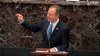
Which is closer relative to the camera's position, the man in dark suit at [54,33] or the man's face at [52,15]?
the man's face at [52,15]

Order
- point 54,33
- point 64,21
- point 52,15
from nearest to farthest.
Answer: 1. point 52,15
2. point 54,33
3. point 64,21

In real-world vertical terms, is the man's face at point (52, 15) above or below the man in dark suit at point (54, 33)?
above

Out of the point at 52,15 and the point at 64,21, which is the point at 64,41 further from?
the point at 64,21

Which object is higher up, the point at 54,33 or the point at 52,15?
the point at 52,15

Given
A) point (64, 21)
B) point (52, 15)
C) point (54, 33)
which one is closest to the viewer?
point (52, 15)

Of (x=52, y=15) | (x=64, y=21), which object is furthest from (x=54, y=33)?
(x=64, y=21)

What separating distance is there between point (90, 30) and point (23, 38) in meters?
1.46

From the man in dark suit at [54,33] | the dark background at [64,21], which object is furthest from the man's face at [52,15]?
the dark background at [64,21]

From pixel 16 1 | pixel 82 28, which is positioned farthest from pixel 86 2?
pixel 16 1

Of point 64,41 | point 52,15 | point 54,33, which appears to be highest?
point 52,15

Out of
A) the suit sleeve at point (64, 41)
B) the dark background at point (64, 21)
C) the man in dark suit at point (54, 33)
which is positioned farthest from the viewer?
the dark background at point (64, 21)

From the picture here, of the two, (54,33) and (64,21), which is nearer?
(54,33)

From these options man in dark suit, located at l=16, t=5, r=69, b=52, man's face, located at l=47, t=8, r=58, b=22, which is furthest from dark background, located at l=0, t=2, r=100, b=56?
man's face, located at l=47, t=8, r=58, b=22

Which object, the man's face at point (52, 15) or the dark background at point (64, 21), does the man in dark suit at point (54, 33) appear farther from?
the dark background at point (64, 21)
